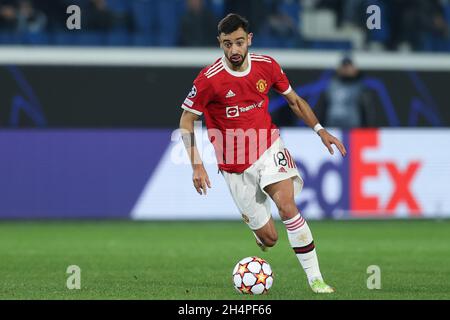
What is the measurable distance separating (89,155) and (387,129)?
4.85m

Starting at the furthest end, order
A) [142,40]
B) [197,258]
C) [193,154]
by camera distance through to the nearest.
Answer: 1. [142,40]
2. [197,258]
3. [193,154]

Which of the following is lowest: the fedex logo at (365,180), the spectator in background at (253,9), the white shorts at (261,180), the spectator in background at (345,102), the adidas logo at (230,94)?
the white shorts at (261,180)

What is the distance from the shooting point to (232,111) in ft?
32.2

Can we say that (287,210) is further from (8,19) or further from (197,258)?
(8,19)

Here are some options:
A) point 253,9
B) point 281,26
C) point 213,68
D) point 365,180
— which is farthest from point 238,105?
point 281,26

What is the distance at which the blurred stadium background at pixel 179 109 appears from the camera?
17.8m

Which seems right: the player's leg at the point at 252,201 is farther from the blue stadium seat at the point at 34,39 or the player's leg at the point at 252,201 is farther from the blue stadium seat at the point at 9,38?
the blue stadium seat at the point at 9,38

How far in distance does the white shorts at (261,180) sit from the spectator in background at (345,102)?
9.89 metres

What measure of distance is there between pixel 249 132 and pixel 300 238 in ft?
3.53

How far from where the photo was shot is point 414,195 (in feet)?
60.3

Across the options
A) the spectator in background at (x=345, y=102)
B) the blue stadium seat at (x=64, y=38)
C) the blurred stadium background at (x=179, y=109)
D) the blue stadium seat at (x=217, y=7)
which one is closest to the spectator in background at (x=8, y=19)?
the blurred stadium background at (x=179, y=109)

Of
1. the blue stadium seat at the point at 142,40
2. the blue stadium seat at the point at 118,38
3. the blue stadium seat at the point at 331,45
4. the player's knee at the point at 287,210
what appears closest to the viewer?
the player's knee at the point at 287,210

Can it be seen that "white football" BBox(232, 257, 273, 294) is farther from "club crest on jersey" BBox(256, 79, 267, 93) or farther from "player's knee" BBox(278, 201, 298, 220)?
"club crest on jersey" BBox(256, 79, 267, 93)
